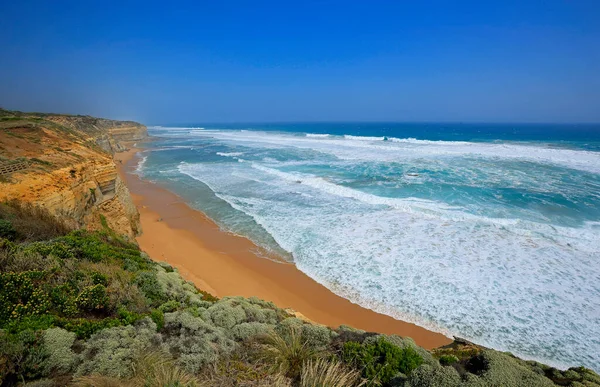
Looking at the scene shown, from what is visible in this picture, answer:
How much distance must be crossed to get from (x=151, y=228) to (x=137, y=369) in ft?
42.2

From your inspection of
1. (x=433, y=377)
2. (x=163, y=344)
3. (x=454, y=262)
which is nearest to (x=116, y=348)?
(x=163, y=344)

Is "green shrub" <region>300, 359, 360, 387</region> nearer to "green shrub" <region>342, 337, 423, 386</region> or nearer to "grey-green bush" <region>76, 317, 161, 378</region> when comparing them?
"green shrub" <region>342, 337, 423, 386</region>

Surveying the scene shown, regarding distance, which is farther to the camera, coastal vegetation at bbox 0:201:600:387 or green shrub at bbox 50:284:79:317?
green shrub at bbox 50:284:79:317

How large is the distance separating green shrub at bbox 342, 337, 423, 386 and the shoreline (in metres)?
3.77

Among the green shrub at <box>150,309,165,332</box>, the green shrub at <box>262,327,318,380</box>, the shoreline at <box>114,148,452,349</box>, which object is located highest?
the green shrub at <box>150,309,165,332</box>

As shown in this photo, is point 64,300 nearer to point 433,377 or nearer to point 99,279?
point 99,279

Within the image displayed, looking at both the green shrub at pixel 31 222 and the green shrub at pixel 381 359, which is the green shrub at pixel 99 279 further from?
the green shrub at pixel 381 359

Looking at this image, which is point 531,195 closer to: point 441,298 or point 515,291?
point 515,291

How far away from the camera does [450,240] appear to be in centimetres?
1319

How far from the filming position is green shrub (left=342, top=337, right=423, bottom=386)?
4.29 metres

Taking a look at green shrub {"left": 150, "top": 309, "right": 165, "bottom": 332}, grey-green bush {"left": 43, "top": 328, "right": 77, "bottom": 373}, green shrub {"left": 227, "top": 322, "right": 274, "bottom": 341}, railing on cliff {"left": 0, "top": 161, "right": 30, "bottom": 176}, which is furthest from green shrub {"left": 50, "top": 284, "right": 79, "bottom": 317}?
railing on cliff {"left": 0, "top": 161, "right": 30, "bottom": 176}

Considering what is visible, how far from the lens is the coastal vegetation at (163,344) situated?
3.81 metres

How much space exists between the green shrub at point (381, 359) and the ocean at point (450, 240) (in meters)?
4.76

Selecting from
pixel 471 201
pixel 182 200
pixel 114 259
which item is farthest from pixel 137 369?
pixel 471 201
